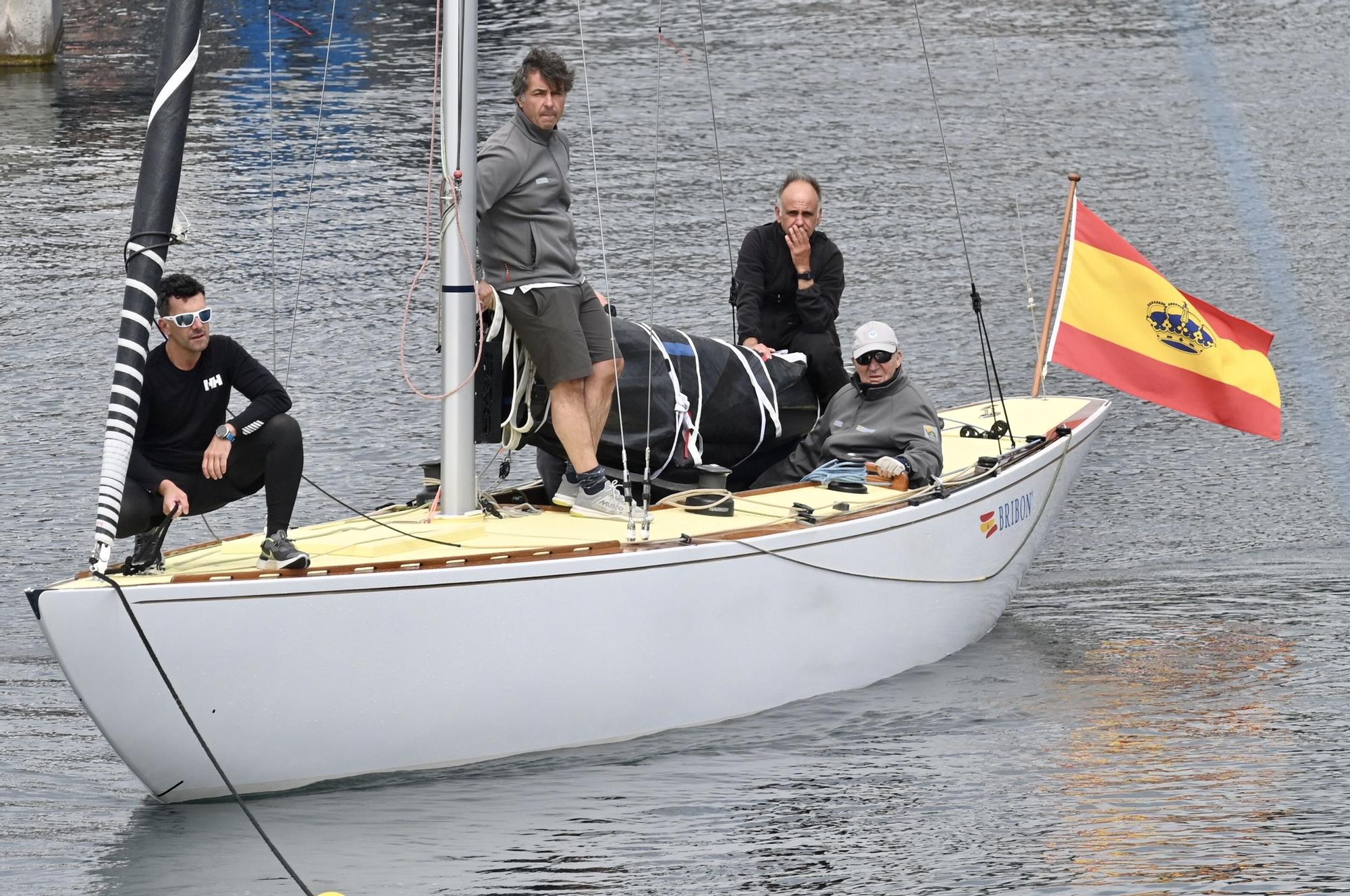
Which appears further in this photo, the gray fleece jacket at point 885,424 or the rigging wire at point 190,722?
the gray fleece jacket at point 885,424

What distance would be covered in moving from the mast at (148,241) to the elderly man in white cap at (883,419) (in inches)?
123

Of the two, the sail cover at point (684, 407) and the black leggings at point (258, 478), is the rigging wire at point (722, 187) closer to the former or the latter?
the sail cover at point (684, 407)

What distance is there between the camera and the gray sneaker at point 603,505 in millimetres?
7188

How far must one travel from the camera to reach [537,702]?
656 centimetres

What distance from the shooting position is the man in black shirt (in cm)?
628

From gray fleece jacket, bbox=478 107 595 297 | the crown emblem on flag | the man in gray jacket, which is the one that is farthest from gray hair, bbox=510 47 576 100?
the crown emblem on flag

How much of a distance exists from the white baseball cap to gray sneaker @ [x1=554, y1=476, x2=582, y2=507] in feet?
4.37

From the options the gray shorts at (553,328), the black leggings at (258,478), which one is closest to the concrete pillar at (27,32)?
the gray shorts at (553,328)

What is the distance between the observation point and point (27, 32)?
21.9 m

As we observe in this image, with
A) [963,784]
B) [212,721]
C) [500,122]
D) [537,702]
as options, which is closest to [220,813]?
[212,721]

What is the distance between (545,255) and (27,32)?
55.7ft

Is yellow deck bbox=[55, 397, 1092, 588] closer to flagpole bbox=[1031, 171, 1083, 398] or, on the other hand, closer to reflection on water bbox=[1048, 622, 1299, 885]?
reflection on water bbox=[1048, 622, 1299, 885]

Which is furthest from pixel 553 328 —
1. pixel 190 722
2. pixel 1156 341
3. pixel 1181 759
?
pixel 1156 341

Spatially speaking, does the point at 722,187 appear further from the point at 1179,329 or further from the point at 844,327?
the point at 1179,329
